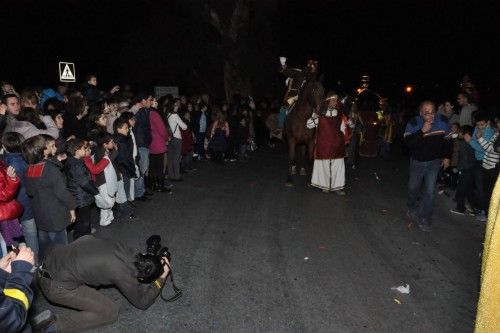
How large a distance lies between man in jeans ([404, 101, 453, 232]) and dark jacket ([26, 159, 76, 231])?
519 centimetres

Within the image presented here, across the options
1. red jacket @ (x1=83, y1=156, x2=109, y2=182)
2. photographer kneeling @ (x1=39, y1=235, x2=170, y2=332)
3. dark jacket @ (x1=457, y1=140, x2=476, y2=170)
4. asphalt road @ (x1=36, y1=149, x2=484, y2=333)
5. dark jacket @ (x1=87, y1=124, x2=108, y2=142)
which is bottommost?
asphalt road @ (x1=36, y1=149, x2=484, y2=333)

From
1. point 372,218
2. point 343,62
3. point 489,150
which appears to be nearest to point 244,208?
point 372,218

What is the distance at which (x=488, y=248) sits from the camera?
2.34m

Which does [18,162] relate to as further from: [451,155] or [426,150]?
[451,155]

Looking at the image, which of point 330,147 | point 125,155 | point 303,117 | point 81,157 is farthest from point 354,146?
point 81,157

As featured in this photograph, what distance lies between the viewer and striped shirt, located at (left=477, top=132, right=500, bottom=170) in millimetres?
7457

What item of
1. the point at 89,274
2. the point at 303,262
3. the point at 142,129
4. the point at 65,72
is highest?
the point at 65,72

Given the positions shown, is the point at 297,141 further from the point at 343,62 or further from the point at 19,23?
the point at 343,62

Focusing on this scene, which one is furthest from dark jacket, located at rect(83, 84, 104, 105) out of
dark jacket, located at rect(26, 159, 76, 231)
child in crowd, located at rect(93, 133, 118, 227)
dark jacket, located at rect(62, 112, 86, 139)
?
dark jacket, located at rect(26, 159, 76, 231)

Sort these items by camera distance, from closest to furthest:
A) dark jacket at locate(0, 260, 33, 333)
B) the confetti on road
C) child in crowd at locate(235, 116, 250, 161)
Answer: dark jacket at locate(0, 260, 33, 333) < the confetti on road < child in crowd at locate(235, 116, 250, 161)

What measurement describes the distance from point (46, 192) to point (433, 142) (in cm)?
561

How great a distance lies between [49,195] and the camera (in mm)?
5133

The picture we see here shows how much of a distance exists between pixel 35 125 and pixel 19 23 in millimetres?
16375

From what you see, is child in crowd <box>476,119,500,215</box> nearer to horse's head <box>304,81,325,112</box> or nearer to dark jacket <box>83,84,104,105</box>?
horse's head <box>304,81,325,112</box>
